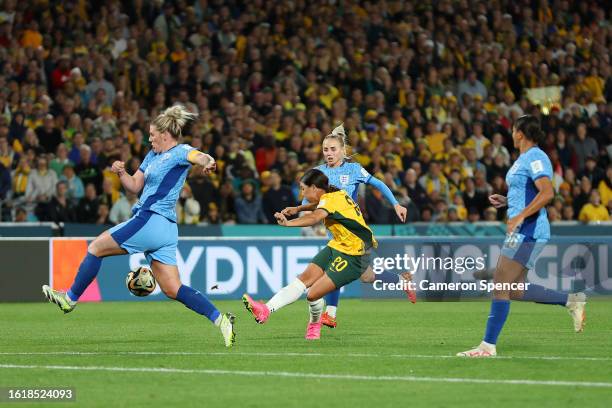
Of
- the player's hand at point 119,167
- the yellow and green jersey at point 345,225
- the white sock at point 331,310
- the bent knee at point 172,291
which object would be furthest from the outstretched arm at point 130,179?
the white sock at point 331,310

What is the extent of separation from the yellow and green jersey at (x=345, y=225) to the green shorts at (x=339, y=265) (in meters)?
0.06

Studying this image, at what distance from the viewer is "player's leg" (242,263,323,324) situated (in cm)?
1181

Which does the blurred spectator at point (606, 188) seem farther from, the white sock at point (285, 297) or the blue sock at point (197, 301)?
the blue sock at point (197, 301)

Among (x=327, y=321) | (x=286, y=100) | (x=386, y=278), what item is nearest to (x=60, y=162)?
(x=286, y=100)

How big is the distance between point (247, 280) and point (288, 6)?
828 centimetres

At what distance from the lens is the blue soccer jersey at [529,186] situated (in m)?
10.6

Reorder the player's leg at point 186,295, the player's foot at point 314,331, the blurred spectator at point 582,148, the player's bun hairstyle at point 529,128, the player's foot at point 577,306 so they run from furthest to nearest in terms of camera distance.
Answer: the blurred spectator at point 582,148 → the player's foot at point 577,306 → the player's foot at point 314,331 → the player's leg at point 186,295 → the player's bun hairstyle at point 529,128

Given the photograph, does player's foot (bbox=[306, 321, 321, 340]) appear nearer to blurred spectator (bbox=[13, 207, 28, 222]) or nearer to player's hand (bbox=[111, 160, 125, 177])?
player's hand (bbox=[111, 160, 125, 177])

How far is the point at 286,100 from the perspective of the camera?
79.6 ft

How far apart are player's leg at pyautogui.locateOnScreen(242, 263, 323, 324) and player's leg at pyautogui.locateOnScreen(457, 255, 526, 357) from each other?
2.12 m

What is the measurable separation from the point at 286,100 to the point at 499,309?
14.2m

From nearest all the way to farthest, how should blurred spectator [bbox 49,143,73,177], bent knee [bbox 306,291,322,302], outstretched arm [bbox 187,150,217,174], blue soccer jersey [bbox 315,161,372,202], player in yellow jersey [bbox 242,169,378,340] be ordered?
outstretched arm [bbox 187,150,217,174]
player in yellow jersey [bbox 242,169,378,340]
bent knee [bbox 306,291,322,302]
blue soccer jersey [bbox 315,161,372,202]
blurred spectator [bbox 49,143,73,177]

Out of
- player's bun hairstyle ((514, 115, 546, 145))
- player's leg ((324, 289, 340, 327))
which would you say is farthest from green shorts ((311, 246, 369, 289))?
player's bun hairstyle ((514, 115, 546, 145))

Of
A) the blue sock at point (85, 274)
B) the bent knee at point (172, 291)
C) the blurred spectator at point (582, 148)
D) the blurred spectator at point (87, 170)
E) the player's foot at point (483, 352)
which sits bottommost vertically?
the player's foot at point (483, 352)
